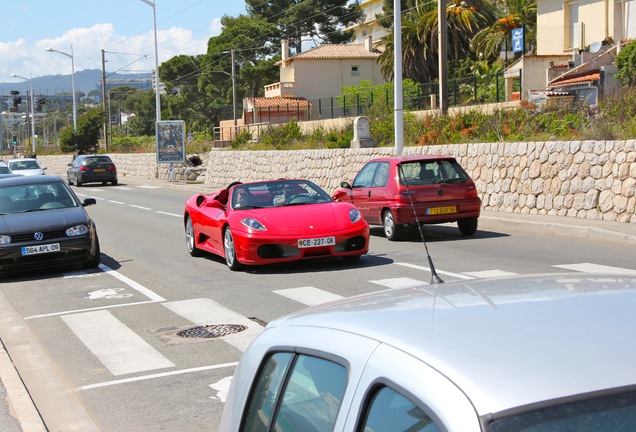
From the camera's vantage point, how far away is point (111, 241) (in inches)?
774

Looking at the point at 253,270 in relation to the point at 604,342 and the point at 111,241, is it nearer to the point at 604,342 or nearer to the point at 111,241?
the point at 111,241

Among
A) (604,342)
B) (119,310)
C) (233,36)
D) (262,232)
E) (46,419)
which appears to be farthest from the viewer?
(233,36)

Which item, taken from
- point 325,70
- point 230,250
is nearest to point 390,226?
point 230,250

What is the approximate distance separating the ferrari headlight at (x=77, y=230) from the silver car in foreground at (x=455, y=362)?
11.6 meters

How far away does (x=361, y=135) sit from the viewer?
30000mm

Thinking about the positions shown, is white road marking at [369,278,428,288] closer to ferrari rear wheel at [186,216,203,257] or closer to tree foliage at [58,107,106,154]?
ferrari rear wheel at [186,216,203,257]

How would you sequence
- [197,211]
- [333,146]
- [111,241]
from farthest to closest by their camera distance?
[333,146] → [111,241] → [197,211]

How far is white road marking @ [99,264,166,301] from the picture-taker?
12003 millimetres

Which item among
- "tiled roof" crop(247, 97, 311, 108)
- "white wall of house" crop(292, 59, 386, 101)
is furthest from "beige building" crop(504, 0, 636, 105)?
"white wall of house" crop(292, 59, 386, 101)

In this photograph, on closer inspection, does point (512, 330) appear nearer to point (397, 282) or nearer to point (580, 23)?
point (397, 282)

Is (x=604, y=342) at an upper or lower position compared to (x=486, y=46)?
lower

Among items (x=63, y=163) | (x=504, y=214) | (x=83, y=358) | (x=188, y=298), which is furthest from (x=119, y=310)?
(x=63, y=163)

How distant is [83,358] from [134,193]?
32.5 m

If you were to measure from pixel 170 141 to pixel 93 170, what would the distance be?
452cm
